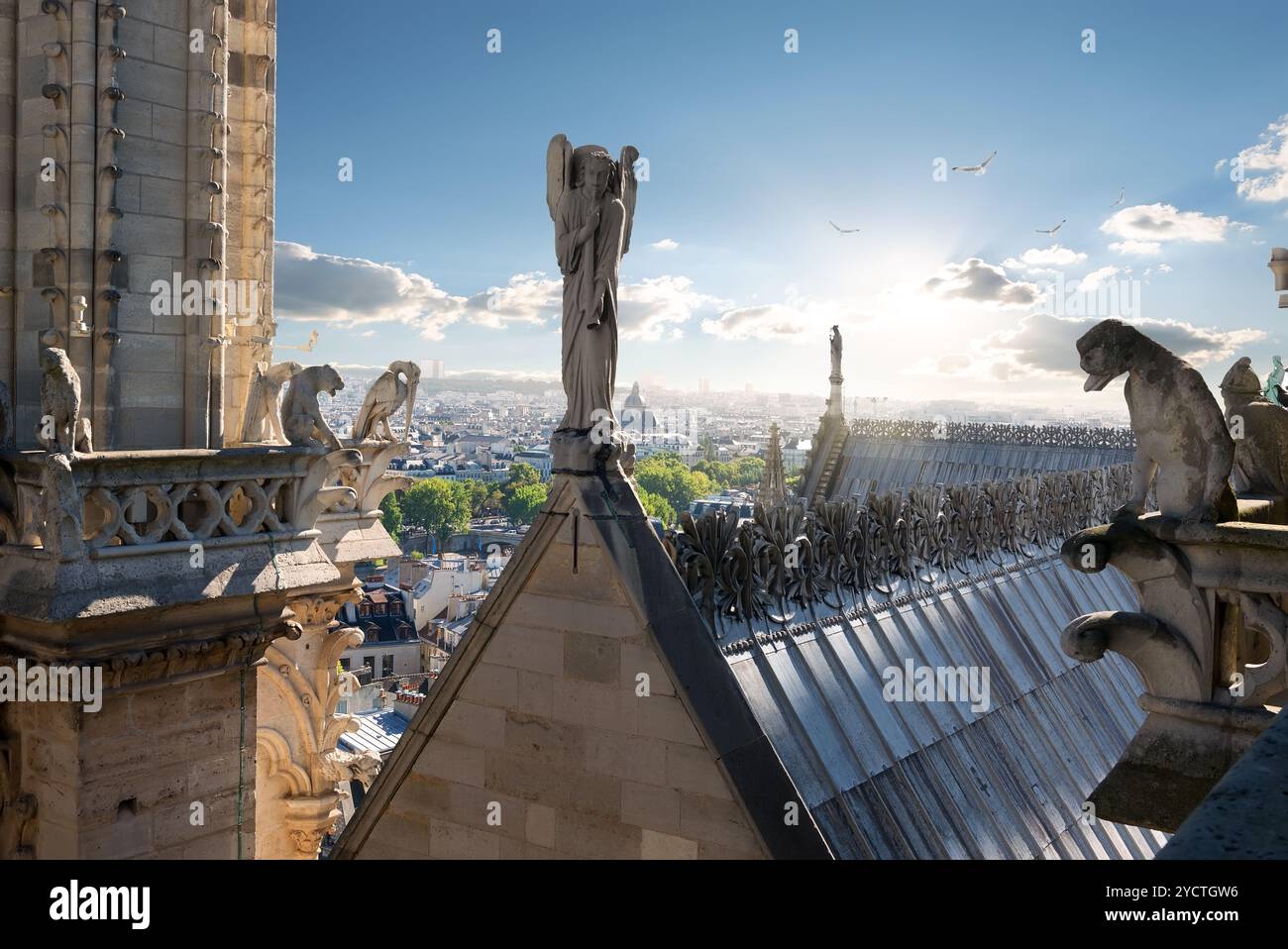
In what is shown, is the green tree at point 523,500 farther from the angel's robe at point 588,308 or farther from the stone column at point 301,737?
the angel's robe at point 588,308

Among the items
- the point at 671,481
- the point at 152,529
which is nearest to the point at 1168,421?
the point at 152,529

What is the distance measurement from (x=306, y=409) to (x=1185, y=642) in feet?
23.6

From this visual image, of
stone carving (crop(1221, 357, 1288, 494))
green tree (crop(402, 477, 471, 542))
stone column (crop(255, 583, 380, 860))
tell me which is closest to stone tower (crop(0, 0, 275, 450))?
→ stone column (crop(255, 583, 380, 860))

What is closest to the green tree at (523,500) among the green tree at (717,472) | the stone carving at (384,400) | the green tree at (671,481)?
the green tree at (671,481)

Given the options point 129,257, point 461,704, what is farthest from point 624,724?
point 129,257

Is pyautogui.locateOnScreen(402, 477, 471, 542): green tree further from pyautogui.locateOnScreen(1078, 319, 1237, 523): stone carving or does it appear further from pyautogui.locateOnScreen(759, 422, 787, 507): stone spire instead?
pyautogui.locateOnScreen(1078, 319, 1237, 523): stone carving

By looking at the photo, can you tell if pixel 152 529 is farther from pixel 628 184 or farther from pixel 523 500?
pixel 523 500

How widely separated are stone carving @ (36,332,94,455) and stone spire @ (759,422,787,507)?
2879 cm

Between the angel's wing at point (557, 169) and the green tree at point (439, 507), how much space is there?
101073mm

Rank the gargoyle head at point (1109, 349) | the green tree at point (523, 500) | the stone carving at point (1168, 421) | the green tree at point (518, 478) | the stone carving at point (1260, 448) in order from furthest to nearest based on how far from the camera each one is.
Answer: the green tree at point (518, 478)
the green tree at point (523, 500)
the stone carving at point (1260, 448)
the gargoyle head at point (1109, 349)
the stone carving at point (1168, 421)

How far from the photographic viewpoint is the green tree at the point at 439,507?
10744cm
